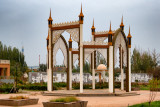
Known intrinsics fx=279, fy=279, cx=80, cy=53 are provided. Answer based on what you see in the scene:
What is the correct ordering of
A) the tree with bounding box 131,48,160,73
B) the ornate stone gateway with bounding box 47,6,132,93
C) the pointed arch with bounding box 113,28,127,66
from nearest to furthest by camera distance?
the ornate stone gateway with bounding box 47,6,132,93 < the pointed arch with bounding box 113,28,127,66 < the tree with bounding box 131,48,160,73

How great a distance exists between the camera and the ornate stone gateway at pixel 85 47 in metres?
17.4

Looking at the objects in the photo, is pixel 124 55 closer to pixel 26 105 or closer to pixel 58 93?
pixel 58 93

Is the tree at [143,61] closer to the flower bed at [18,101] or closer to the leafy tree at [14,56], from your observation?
the leafy tree at [14,56]

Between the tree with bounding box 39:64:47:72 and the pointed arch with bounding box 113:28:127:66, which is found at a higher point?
the pointed arch with bounding box 113:28:127:66

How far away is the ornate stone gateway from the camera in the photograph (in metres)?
17.4

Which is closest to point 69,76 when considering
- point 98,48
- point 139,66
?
point 98,48

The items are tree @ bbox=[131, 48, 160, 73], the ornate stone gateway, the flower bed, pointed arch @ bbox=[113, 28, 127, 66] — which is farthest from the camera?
tree @ bbox=[131, 48, 160, 73]

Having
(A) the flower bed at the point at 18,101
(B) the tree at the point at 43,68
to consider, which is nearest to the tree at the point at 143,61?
(B) the tree at the point at 43,68

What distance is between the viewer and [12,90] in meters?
20.0

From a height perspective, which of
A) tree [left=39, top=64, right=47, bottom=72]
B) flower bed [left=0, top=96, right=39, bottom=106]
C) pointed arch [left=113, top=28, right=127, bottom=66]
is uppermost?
pointed arch [left=113, top=28, right=127, bottom=66]

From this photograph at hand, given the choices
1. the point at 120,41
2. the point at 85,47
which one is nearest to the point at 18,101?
the point at 85,47

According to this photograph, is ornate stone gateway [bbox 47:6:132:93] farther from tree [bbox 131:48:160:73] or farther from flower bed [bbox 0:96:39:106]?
tree [bbox 131:48:160:73]

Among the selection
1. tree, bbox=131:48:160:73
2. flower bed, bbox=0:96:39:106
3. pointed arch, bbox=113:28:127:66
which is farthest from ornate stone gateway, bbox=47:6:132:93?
tree, bbox=131:48:160:73

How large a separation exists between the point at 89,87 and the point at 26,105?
35.7 feet
